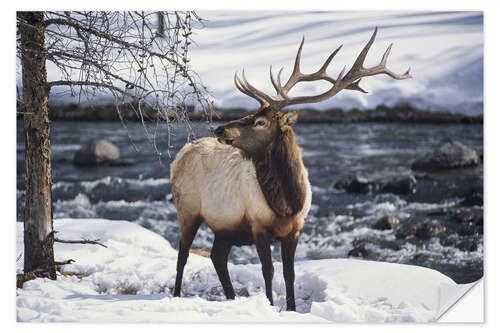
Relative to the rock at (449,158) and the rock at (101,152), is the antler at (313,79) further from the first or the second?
the rock at (101,152)

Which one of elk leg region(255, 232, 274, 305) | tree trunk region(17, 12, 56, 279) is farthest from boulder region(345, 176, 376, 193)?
tree trunk region(17, 12, 56, 279)

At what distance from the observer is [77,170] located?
410 cm

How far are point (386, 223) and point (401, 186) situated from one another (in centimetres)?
29

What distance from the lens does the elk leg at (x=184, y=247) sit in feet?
12.5

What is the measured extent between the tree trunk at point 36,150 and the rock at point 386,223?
221cm

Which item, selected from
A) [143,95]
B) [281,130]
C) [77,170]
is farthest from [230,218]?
[77,170]

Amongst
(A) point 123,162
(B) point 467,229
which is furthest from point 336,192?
(A) point 123,162

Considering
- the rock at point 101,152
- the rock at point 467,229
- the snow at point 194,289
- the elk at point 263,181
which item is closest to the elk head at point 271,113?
the elk at point 263,181

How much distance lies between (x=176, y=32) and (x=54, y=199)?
1.44m

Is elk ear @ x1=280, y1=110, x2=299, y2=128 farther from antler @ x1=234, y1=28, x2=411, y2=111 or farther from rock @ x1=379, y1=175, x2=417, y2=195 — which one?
rock @ x1=379, y1=175, x2=417, y2=195

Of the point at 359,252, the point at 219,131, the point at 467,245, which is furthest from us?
the point at 359,252

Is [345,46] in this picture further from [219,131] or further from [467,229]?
[467,229]

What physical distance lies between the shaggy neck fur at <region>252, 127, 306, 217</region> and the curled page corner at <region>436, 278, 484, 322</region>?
1.11 m

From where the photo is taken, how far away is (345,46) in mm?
3924
